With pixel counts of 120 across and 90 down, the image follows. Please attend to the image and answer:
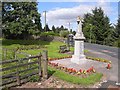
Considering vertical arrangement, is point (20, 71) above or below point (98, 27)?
below

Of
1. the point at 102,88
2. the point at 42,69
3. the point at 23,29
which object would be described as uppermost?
the point at 23,29

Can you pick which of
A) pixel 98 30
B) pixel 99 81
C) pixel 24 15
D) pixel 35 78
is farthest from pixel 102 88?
pixel 98 30

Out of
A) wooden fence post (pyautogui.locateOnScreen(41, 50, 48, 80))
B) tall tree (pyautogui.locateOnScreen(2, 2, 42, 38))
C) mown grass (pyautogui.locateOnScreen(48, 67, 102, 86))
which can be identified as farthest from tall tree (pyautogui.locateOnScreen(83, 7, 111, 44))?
wooden fence post (pyautogui.locateOnScreen(41, 50, 48, 80))

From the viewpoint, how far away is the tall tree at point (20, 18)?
3534 cm

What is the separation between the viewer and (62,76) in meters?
11.5

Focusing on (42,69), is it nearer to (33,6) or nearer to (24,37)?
(33,6)

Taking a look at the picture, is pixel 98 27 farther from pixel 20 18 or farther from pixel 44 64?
pixel 44 64

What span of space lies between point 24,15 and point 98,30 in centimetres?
2659

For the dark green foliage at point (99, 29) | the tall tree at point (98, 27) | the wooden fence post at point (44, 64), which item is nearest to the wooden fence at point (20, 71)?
the wooden fence post at point (44, 64)

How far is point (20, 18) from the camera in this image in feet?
122

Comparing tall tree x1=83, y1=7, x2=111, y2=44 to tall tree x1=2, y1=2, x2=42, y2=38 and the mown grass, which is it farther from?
the mown grass

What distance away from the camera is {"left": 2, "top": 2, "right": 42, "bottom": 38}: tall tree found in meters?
35.3

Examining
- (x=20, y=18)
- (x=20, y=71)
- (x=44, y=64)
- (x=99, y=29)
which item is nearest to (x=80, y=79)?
(x=44, y=64)

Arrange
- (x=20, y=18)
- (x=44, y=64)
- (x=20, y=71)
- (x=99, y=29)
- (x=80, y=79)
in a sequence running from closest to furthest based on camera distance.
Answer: (x=20, y=71) < (x=44, y=64) < (x=80, y=79) < (x=20, y=18) < (x=99, y=29)
